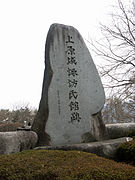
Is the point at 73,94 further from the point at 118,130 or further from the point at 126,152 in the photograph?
the point at 126,152

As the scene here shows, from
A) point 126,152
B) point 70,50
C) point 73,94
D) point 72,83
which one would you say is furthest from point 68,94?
point 126,152

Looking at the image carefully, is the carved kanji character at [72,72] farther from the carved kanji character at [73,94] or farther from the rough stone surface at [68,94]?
the carved kanji character at [73,94]

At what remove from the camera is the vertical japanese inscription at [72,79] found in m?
4.28

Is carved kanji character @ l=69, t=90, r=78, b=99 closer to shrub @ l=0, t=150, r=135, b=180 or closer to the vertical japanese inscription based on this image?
the vertical japanese inscription

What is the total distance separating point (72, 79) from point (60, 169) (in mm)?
2821

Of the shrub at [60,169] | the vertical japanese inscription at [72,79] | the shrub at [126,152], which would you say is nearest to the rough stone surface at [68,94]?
the vertical japanese inscription at [72,79]

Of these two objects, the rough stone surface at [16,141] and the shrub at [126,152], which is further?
the rough stone surface at [16,141]

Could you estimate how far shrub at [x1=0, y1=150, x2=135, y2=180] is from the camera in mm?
1720

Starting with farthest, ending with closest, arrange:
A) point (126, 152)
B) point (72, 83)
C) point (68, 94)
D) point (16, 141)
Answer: point (72, 83) → point (68, 94) → point (16, 141) → point (126, 152)

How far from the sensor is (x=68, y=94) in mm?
4371

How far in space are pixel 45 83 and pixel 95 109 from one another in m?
1.32

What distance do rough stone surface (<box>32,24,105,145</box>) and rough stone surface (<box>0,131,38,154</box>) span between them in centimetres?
26

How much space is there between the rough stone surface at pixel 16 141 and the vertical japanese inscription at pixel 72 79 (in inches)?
37.9

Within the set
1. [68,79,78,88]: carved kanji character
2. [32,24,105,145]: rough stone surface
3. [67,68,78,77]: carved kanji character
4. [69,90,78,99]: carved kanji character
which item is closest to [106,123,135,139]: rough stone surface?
[32,24,105,145]: rough stone surface
